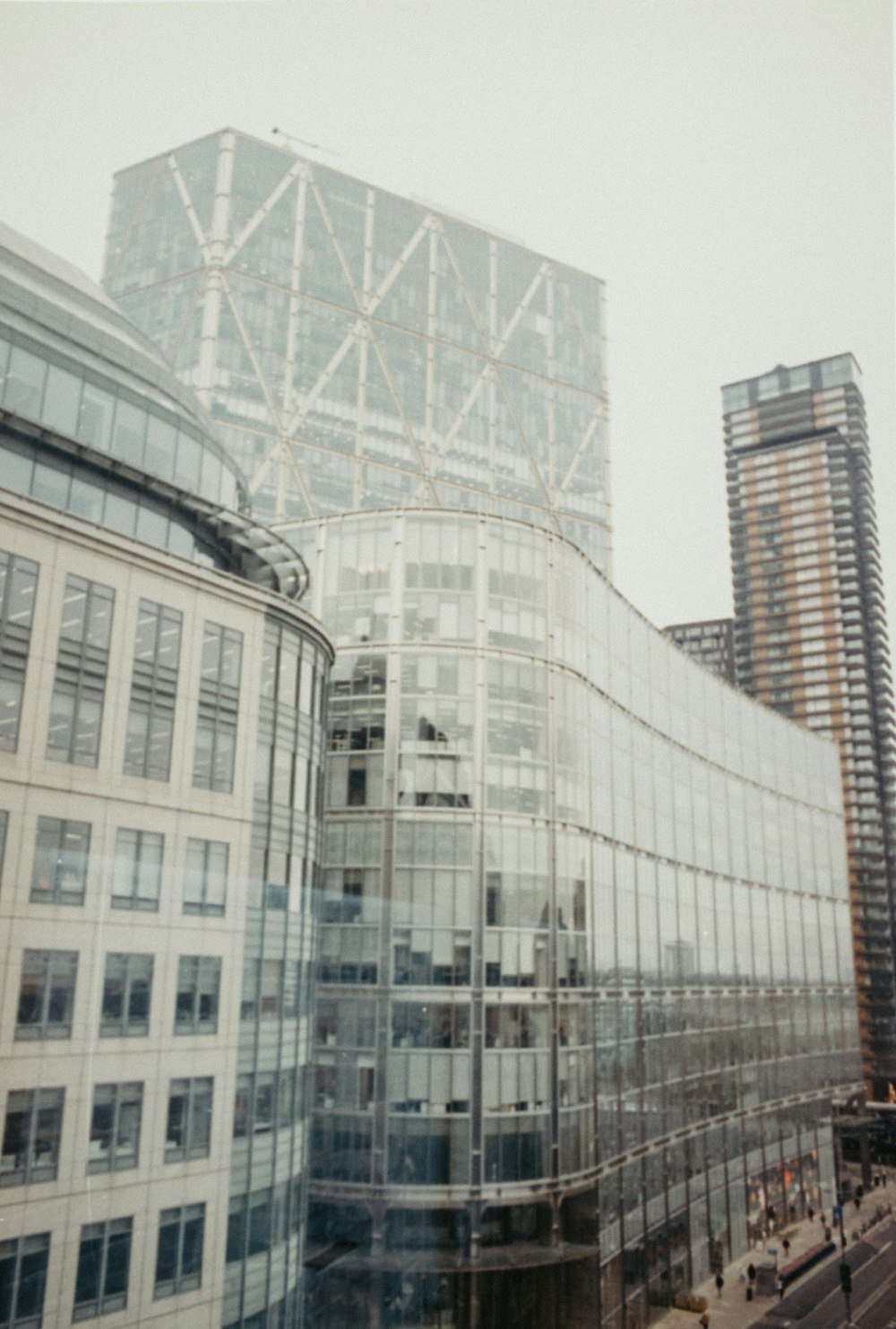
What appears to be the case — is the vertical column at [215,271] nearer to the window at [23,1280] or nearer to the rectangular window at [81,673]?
the rectangular window at [81,673]

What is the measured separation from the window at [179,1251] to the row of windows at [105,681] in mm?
8161

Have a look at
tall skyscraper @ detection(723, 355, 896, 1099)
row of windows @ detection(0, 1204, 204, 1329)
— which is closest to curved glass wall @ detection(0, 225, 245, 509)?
row of windows @ detection(0, 1204, 204, 1329)

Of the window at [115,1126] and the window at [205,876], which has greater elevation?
the window at [205,876]

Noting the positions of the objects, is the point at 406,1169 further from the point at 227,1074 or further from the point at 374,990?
the point at 227,1074

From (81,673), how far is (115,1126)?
310 inches

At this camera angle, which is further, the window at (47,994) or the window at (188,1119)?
the window at (188,1119)

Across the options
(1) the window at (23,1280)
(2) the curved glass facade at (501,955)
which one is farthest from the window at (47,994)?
(2) the curved glass facade at (501,955)

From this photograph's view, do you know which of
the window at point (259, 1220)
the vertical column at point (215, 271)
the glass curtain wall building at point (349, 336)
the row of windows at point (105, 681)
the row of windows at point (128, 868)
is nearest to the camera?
the row of windows at point (128, 868)

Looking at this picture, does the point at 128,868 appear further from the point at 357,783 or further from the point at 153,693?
the point at 357,783

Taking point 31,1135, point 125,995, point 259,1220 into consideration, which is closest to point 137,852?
point 125,995

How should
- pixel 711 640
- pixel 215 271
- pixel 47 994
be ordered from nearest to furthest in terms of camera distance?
pixel 47 994 → pixel 215 271 → pixel 711 640

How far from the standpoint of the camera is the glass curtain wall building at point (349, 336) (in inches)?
2313

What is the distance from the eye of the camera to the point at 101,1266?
56.9 feet

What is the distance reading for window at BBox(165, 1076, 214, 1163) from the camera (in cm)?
1948
